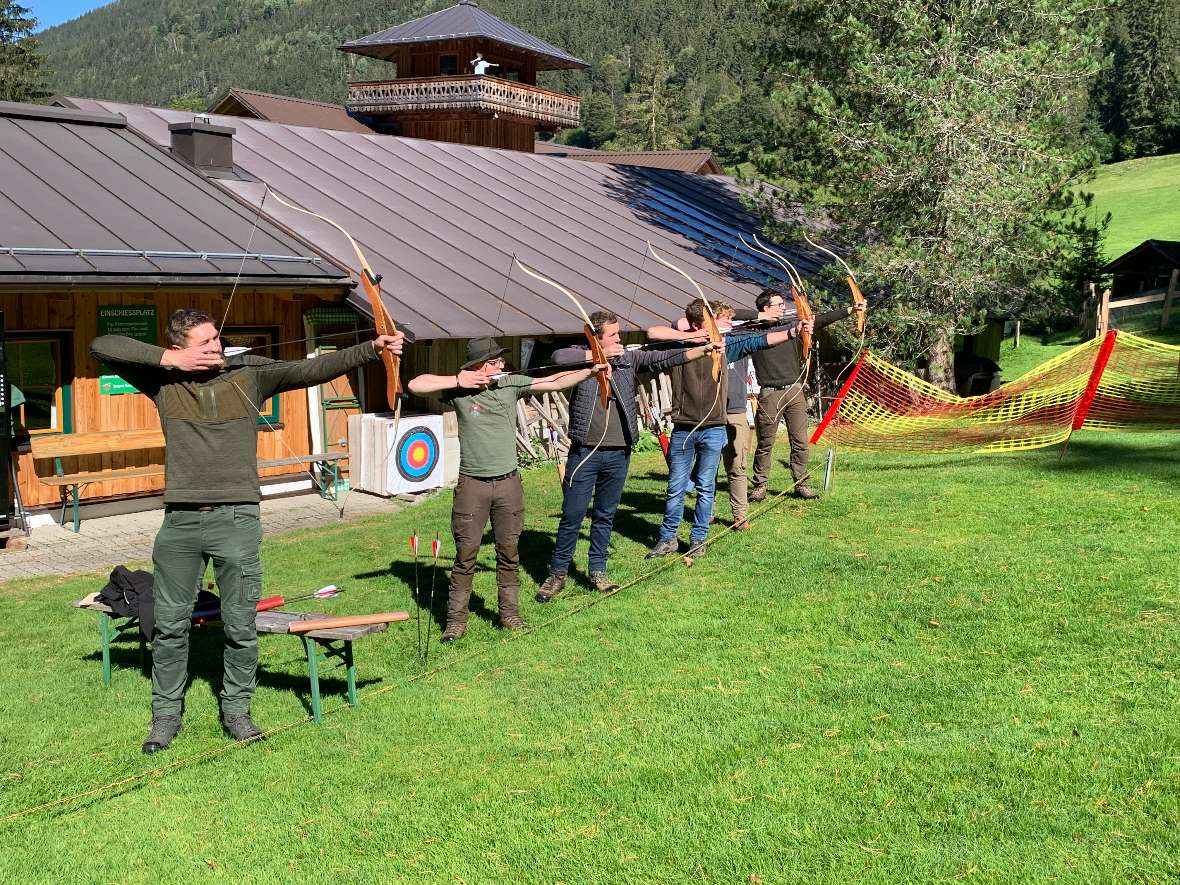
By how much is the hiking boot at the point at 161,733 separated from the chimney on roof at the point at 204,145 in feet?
38.9

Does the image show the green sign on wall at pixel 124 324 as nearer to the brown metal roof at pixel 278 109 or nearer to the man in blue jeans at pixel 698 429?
the man in blue jeans at pixel 698 429

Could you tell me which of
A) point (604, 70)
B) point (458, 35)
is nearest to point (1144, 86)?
point (458, 35)

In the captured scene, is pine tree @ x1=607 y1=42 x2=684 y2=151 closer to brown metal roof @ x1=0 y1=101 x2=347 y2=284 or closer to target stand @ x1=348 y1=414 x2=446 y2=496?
brown metal roof @ x1=0 y1=101 x2=347 y2=284

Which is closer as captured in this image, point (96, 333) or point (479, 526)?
point (479, 526)

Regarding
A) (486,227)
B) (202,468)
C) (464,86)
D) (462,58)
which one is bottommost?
(202,468)

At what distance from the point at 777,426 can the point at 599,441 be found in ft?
11.1

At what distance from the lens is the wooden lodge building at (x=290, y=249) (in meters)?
13.0

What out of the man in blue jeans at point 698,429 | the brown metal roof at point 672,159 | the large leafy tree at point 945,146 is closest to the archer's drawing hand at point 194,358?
the man in blue jeans at point 698,429

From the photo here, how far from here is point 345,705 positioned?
6828 mm

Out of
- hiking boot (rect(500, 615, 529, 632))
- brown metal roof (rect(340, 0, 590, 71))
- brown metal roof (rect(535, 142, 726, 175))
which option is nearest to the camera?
hiking boot (rect(500, 615, 529, 632))

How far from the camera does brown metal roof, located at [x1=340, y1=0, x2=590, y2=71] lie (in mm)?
44156

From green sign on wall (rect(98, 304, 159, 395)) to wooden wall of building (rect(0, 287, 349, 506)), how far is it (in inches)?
2.2

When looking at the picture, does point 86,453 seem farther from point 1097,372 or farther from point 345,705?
point 1097,372

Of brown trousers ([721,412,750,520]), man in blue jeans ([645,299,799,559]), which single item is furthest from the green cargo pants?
brown trousers ([721,412,750,520])
